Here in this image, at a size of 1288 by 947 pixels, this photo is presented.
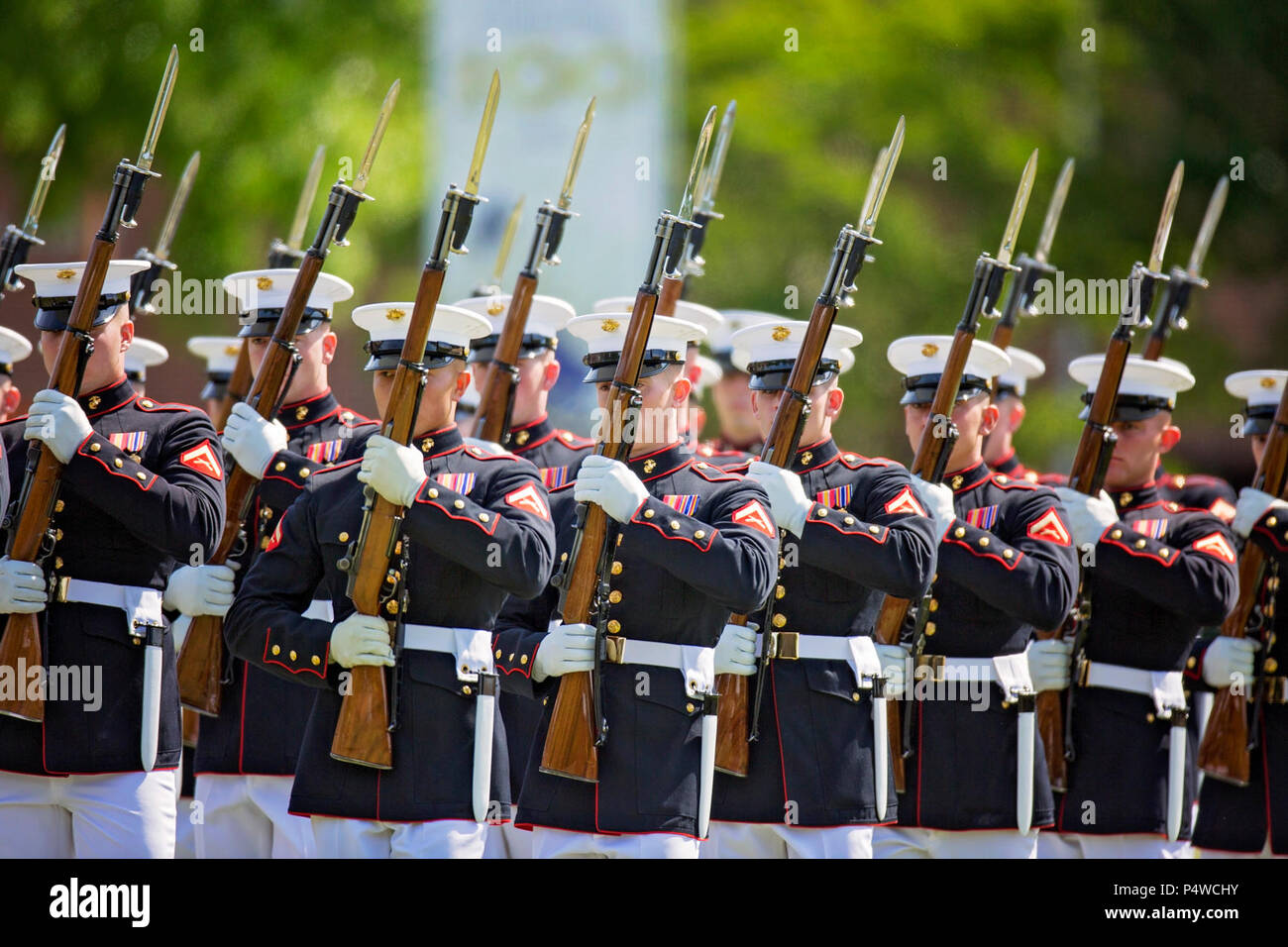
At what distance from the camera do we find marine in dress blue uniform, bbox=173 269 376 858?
6.80m

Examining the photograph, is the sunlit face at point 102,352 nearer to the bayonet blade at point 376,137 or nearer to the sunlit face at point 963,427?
the bayonet blade at point 376,137

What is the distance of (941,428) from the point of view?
707 cm

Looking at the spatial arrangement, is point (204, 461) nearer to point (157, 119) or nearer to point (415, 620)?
point (415, 620)

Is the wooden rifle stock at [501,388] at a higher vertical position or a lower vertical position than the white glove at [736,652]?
higher

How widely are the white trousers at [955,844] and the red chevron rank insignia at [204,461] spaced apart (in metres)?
2.95

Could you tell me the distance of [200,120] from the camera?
15.5m

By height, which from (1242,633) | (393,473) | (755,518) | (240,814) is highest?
(393,473)

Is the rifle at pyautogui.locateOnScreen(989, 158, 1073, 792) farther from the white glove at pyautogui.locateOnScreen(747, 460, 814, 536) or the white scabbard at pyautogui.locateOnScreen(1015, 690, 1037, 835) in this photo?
the white glove at pyautogui.locateOnScreen(747, 460, 814, 536)

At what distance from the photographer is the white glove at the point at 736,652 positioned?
6.29m

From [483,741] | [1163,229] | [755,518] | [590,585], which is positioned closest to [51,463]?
[483,741]

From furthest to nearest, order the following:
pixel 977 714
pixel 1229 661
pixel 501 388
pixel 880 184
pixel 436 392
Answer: pixel 501 388, pixel 1229 661, pixel 977 714, pixel 880 184, pixel 436 392

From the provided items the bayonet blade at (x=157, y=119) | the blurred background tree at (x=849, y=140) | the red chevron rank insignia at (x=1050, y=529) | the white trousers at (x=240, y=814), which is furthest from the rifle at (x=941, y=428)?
the blurred background tree at (x=849, y=140)

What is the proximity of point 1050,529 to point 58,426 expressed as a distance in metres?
3.76

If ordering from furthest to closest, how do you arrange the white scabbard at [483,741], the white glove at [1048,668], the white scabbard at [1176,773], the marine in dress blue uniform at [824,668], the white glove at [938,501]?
the white glove at [1048,668] → the white scabbard at [1176,773] → the white glove at [938,501] → the marine in dress blue uniform at [824,668] → the white scabbard at [483,741]
